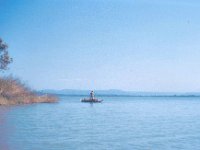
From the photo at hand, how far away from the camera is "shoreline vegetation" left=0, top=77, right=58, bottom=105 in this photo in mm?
63375

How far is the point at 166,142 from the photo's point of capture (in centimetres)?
2450

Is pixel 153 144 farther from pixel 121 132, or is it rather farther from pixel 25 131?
pixel 25 131

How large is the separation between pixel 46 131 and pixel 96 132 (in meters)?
3.50

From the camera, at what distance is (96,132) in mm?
29234

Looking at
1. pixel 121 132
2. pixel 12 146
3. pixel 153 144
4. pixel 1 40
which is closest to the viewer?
pixel 12 146

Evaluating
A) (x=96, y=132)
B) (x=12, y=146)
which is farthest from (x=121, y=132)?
(x=12, y=146)

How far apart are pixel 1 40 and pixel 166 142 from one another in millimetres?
45338

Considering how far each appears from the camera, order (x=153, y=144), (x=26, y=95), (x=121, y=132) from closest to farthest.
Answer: (x=153, y=144)
(x=121, y=132)
(x=26, y=95)

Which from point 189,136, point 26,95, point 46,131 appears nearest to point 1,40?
point 26,95

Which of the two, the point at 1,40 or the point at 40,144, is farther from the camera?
the point at 1,40

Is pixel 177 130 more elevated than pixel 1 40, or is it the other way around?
pixel 1 40

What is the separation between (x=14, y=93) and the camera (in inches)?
2608

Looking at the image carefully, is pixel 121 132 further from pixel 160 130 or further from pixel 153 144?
pixel 153 144

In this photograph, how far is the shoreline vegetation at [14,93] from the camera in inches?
2495
